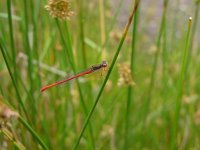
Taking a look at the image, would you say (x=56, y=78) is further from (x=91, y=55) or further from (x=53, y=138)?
(x=91, y=55)

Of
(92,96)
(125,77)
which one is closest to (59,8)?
(125,77)

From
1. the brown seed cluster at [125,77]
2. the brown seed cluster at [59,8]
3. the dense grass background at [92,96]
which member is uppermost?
the brown seed cluster at [59,8]

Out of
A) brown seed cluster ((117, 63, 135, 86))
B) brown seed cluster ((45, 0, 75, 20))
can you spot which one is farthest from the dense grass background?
brown seed cluster ((45, 0, 75, 20))

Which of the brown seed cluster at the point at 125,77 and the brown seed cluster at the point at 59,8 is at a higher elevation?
the brown seed cluster at the point at 59,8

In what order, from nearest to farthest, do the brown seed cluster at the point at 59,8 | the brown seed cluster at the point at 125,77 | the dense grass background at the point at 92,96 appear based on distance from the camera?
the brown seed cluster at the point at 59,8, the brown seed cluster at the point at 125,77, the dense grass background at the point at 92,96

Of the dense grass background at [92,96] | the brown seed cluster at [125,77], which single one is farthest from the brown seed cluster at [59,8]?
the dense grass background at [92,96]

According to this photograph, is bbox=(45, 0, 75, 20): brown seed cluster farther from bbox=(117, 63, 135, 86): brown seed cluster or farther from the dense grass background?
the dense grass background

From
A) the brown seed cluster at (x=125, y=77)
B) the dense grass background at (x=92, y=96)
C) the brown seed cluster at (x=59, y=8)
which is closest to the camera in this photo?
the brown seed cluster at (x=59, y=8)

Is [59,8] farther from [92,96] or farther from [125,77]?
[92,96]

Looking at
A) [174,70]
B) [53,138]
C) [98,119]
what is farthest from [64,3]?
[174,70]

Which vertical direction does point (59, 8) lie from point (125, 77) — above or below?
above

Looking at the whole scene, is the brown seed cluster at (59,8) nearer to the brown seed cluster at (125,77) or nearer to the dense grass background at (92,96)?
the brown seed cluster at (125,77)
